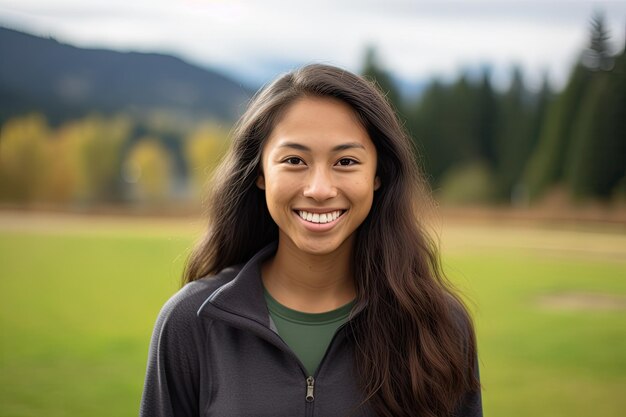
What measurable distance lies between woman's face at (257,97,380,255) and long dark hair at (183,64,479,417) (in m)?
0.07

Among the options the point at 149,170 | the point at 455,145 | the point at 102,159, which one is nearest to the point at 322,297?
the point at 102,159

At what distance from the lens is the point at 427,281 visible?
93.5 inches

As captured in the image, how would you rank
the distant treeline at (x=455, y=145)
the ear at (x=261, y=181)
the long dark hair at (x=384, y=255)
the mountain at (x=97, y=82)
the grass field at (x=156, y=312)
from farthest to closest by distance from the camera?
1. the distant treeline at (x=455, y=145)
2. the mountain at (x=97, y=82)
3. the grass field at (x=156, y=312)
4. the ear at (x=261, y=181)
5. the long dark hair at (x=384, y=255)

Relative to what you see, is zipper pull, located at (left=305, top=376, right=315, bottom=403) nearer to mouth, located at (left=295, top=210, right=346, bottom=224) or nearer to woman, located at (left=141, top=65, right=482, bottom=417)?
woman, located at (left=141, top=65, right=482, bottom=417)

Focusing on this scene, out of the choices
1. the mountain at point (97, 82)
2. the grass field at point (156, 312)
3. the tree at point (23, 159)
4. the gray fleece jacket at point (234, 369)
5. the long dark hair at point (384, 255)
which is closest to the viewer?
the gray fleece jacket at point (234, 369)

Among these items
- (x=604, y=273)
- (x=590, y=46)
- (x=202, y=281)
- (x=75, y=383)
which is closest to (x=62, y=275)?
(x=75, y=383)

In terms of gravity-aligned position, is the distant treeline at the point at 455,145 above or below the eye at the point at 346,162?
above

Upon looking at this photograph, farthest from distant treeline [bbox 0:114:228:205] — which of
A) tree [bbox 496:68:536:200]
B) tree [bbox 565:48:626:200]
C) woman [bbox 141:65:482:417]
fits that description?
woman [bbox 141:65:482:417]

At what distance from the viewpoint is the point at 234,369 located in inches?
82.0

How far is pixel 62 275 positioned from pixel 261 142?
17.8 metres

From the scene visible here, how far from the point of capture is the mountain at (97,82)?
27.4 m

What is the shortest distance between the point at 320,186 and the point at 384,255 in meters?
0.42

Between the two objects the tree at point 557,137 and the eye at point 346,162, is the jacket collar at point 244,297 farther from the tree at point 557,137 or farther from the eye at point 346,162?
the tree at point 557,137

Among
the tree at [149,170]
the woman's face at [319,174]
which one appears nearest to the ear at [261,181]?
the woman's face at [319,174]
